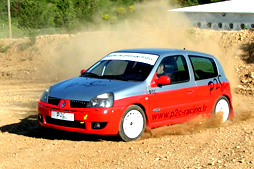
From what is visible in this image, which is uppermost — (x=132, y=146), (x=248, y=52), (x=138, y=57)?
(x=138, y=57)

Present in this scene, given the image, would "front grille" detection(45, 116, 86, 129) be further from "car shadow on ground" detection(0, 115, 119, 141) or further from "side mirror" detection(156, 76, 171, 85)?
"side mirror" detection(156, 76, 171, 85)

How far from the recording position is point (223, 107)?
33.8 ft

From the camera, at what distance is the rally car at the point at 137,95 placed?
806 cm

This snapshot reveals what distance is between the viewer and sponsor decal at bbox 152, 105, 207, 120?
29.0ft

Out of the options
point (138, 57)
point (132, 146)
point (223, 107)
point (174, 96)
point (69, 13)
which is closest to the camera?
point (132, 146)

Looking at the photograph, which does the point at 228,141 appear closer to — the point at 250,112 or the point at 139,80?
the point at 139,80

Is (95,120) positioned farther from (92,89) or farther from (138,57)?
(138,57)

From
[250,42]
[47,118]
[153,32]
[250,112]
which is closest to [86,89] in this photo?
[47,118]

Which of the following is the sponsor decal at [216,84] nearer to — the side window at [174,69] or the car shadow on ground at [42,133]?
the side window at [174,69]

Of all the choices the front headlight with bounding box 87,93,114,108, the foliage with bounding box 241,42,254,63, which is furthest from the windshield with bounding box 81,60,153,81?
the foliage with bounding box 241,42,254,63

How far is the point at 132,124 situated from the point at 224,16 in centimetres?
A: 3499

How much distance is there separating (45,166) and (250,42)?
16977 mm

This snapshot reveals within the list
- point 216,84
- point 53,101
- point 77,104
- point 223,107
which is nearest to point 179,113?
point 216,84

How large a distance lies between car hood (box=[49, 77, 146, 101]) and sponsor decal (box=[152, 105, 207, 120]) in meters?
0.61
